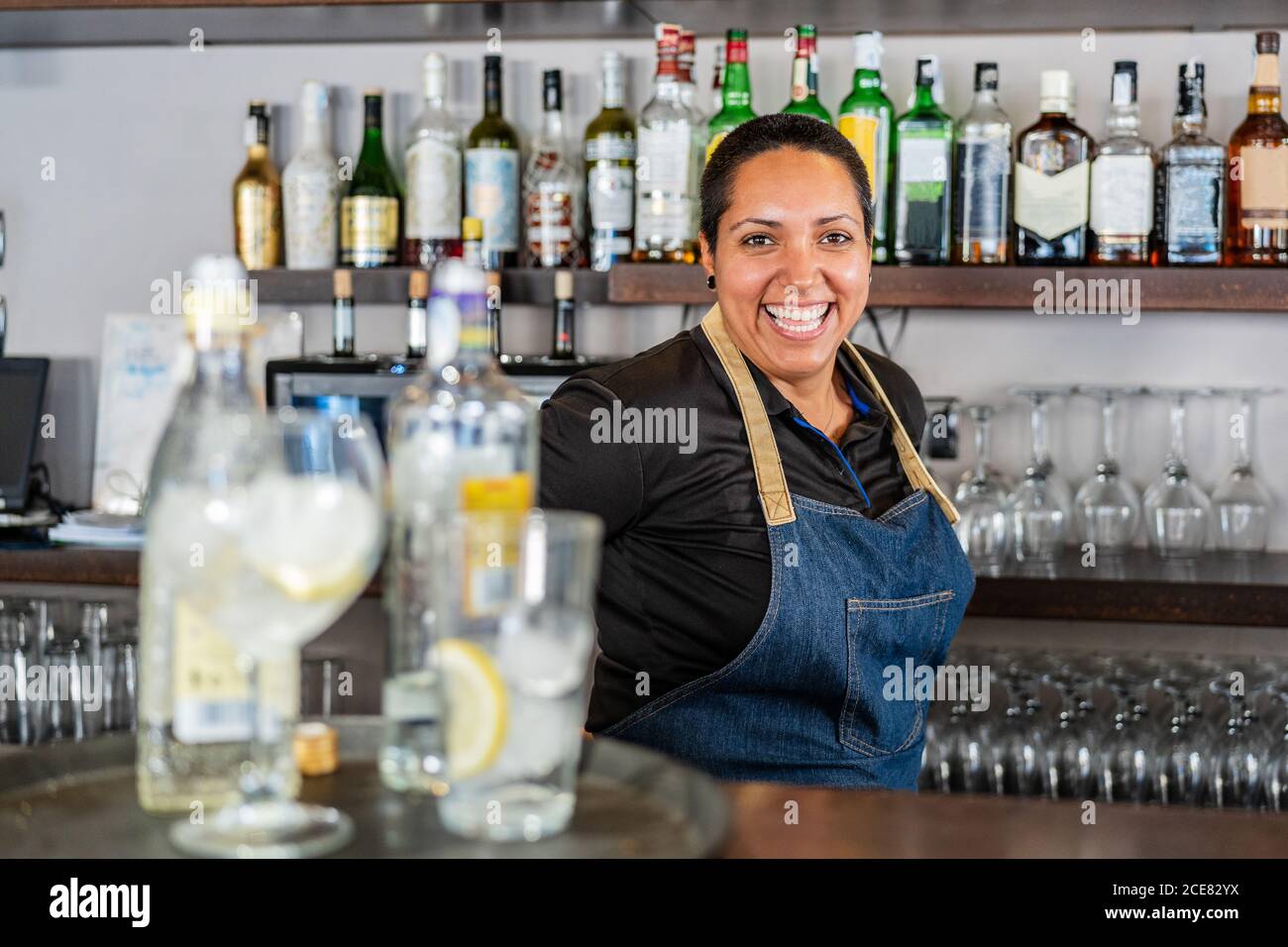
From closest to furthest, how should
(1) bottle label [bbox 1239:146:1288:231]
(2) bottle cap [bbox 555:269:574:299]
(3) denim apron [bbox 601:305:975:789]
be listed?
(3) denim apron [bbox 601:305:975:789] < (1) bottle label [bbox 1239:146:1288:231] < (2) bottle cap [bbox 555:269:574:299]

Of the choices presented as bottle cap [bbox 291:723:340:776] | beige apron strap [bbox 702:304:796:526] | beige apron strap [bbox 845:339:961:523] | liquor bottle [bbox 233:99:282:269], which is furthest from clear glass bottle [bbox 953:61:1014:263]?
bottle cap [bbox 291:723:340:776]

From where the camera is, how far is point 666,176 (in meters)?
2.29

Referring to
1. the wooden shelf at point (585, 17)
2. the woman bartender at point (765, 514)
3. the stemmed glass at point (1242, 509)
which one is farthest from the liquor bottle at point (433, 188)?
the stemmed glass at point (1242, 509)

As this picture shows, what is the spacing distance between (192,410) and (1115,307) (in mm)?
1587

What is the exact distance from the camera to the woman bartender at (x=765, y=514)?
1.48 m

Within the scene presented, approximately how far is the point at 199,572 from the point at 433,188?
69.7 inches

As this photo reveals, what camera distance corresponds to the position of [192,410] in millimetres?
811

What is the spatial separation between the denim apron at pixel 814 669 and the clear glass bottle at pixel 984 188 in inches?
29.0

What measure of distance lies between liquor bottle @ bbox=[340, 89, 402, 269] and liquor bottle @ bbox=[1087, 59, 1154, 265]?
1.11 metres

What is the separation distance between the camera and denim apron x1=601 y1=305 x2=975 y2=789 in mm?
1474

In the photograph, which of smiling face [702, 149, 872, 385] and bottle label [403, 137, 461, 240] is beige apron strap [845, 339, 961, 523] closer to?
smiling face [702, 149, 872, 385]

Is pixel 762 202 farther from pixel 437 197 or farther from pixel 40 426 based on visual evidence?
pixel 40 426

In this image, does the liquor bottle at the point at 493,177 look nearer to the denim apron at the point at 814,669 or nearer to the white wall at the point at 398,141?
the white wall at the point at 398,141
